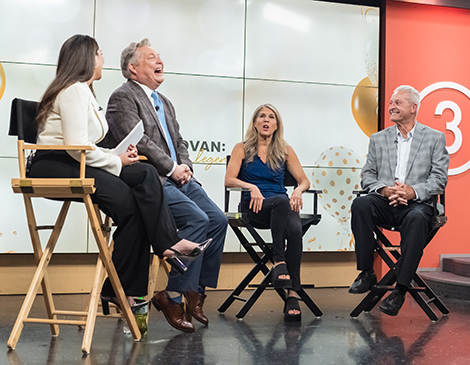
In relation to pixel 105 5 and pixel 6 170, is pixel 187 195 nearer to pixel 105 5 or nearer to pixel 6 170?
pixel 6 170

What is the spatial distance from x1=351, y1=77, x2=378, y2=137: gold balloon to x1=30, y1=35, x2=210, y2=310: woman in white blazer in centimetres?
272

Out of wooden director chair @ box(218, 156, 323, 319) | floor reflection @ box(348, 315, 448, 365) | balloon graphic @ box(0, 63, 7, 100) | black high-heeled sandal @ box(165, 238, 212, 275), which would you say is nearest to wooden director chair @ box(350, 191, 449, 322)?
floor reflection @ box(348, 315, 448, 365)

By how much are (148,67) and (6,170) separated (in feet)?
5.33

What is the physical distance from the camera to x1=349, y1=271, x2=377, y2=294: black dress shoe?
11.2ft

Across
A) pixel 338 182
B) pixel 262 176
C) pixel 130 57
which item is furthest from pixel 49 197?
pixel 338 182

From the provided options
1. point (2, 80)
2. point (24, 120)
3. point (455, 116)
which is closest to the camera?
point (24, 120)

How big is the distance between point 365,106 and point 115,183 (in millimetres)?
2954

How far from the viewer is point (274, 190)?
12.1ft

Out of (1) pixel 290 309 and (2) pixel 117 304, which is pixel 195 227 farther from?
(1) pixel 290 309

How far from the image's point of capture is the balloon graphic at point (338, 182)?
15.3ft

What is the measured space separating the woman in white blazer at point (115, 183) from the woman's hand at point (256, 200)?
0.94 meters

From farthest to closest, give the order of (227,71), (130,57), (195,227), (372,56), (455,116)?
(455,116)
(372,56)
(227,71)
(130,57)
(195,227)

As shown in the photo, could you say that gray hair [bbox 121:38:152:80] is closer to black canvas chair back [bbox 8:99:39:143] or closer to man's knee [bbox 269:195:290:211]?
black canvas chair back [bbox 8:99:39:143]

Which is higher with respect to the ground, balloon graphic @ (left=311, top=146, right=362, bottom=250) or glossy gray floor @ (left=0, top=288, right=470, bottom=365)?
balloon graphic @ (left=311, top=146, right=362, bottom=250)
